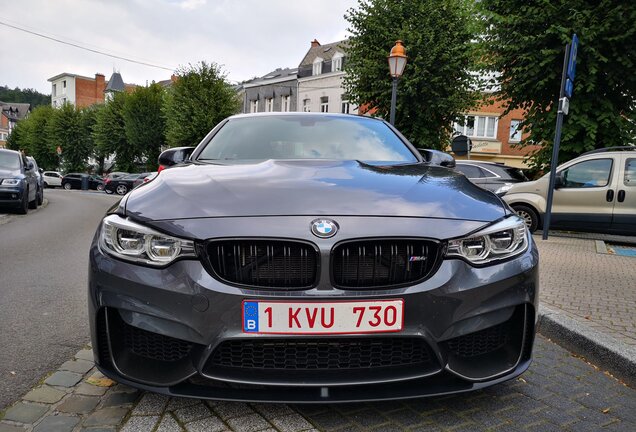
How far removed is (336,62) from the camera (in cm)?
3638

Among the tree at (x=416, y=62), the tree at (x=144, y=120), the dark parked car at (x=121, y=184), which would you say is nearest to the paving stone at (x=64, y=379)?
the tree at (x=416, y=62)

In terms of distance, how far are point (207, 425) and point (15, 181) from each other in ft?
34.6

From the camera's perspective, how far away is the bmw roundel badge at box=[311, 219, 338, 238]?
6.39ft

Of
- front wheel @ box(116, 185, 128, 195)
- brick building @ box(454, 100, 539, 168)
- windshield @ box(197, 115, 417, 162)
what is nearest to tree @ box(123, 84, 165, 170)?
front wheel @ box(116, 185, 128, 195)

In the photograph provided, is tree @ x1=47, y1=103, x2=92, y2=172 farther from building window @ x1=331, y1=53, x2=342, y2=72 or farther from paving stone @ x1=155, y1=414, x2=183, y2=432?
paving stone @ x1=155, y1=414, x2=183, y2=432

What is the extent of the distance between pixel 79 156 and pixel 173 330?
53.7 metres

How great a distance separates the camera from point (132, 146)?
43.4 metres

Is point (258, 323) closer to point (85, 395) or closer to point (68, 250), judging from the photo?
point (85, 395)

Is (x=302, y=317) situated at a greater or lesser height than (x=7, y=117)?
lesser

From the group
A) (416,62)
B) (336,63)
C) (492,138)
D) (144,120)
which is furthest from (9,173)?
(144,120)

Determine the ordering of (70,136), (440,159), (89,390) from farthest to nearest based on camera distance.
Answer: (70,136)
(440,159)
(89,390)

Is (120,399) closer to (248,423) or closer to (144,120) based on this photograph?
(248,423)

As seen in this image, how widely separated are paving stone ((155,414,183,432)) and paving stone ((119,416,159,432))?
0.10ft

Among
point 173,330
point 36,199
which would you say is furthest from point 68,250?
point 36,199
